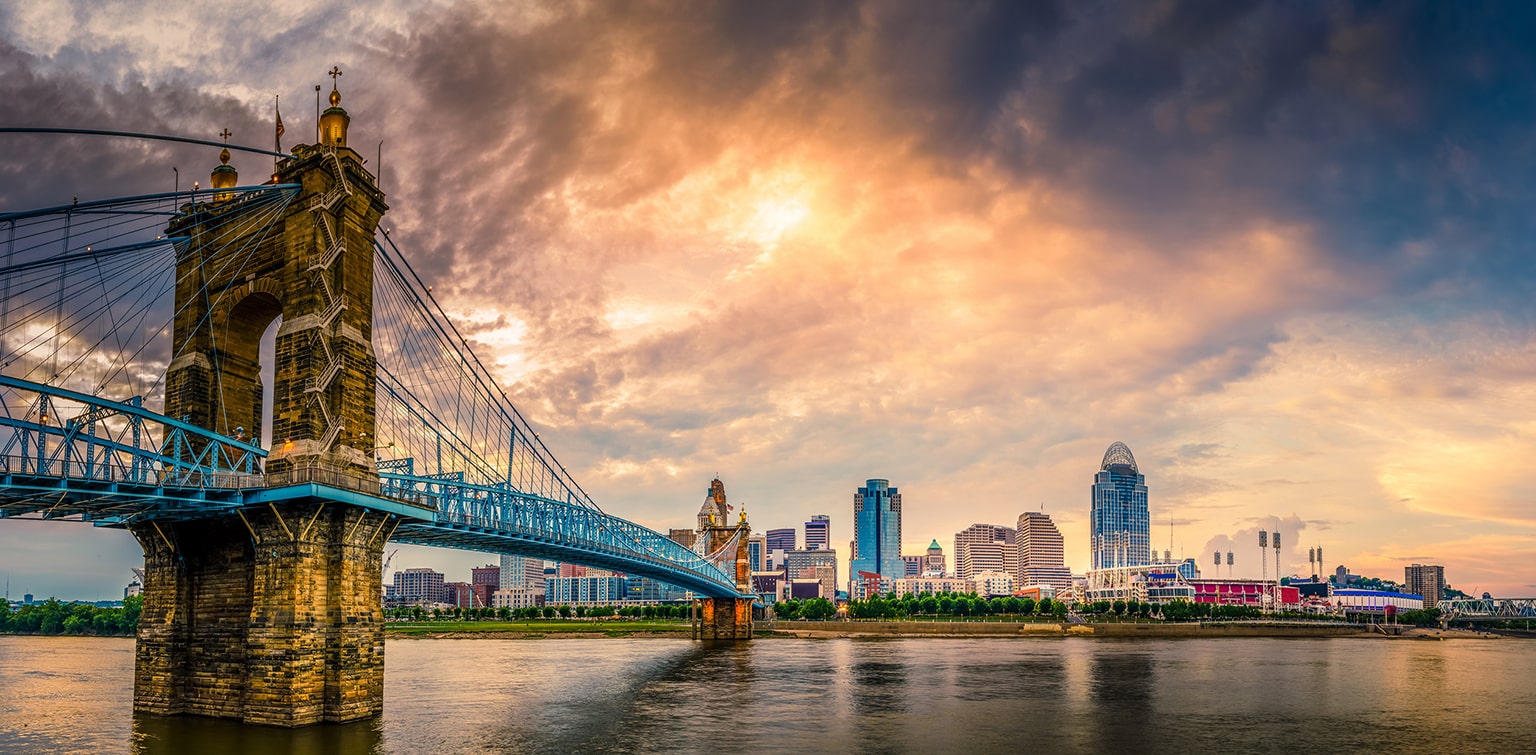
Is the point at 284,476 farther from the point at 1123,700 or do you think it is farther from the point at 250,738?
the point at 1123,700

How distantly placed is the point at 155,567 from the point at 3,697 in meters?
24.2

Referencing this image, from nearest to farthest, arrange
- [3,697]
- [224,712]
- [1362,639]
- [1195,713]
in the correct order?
1. [224,712]
2. [1195,713]
3. [3,697]
4. [1362,639]

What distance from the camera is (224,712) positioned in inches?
1751

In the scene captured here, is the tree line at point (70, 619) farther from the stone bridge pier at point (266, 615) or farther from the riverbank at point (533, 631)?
the stone bridge pier at point (266, 615)

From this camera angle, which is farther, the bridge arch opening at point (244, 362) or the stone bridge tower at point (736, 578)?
the stone bridge tower at point (736, 578)

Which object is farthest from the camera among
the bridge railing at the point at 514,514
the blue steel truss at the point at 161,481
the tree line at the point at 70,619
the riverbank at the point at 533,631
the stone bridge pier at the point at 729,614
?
the tree line at the point at 70,619

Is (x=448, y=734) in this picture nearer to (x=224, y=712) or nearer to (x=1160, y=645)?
(x=224, y=712)

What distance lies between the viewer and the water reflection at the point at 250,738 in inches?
1522

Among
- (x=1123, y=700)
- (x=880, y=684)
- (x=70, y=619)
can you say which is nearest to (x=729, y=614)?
(x=880, y=684)

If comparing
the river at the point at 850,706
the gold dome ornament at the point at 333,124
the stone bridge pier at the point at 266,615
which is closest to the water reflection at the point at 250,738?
the river at the point at 850,706

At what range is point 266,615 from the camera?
42.0 meters

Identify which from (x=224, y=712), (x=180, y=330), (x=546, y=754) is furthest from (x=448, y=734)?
(x=180, y=330)

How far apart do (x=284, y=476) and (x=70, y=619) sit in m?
171

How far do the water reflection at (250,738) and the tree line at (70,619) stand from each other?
5585 inches
